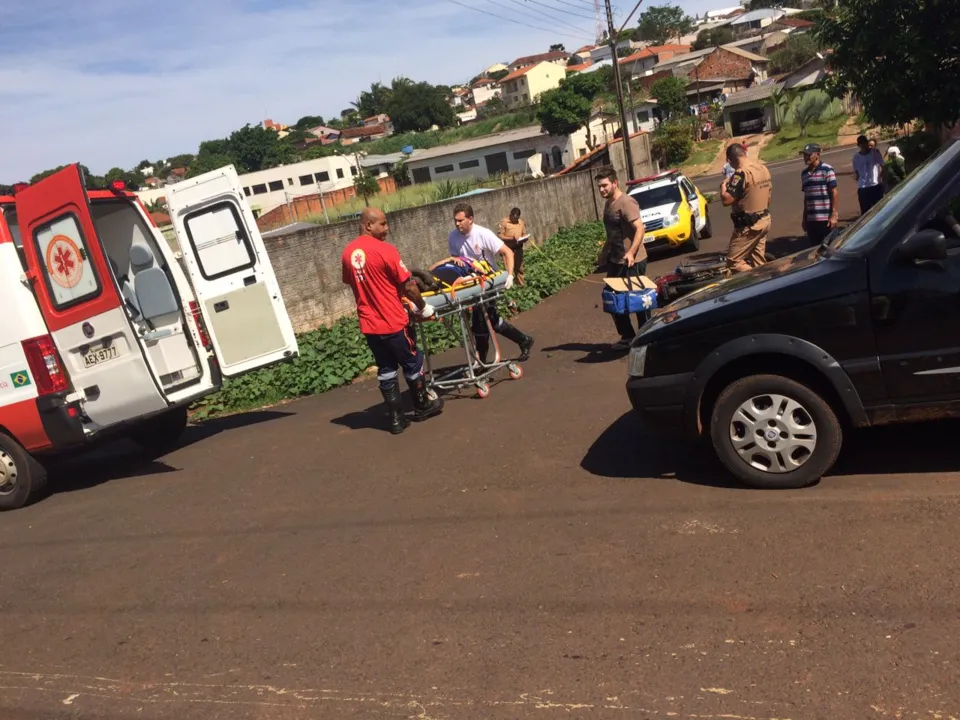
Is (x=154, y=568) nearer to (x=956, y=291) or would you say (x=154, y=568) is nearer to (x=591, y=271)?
(x=956, y=291)

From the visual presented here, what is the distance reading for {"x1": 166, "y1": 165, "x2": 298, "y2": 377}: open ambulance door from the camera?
28.1ft

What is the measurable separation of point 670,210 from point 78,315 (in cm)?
1362

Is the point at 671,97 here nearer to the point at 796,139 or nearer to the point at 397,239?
the point at 796,139

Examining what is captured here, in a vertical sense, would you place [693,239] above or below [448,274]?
below

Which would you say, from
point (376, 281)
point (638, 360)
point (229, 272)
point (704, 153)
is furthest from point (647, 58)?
point (638, 360)

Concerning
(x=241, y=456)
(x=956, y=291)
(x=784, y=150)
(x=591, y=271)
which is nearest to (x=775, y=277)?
(x=956, y=291)

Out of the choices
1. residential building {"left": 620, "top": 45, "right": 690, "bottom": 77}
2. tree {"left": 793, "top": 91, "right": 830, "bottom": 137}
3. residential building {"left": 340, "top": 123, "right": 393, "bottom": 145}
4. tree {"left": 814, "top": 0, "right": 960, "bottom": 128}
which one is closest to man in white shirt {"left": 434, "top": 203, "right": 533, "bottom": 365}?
tree {"left": 814, "top": 0, "right": 960, "bottom": 128}

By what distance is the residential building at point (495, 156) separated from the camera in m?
71.4

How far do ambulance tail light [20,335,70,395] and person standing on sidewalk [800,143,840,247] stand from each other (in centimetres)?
836

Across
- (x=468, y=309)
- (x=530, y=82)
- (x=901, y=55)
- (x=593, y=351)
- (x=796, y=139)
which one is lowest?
(x=796, y=139)

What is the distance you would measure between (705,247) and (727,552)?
630 inches

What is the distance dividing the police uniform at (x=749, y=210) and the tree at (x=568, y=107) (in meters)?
62.9

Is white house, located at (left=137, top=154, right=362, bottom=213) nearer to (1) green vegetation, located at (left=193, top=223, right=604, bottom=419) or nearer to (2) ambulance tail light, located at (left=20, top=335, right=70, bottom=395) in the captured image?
(1) green vegetation, located at (left=193, top=223, right=604, bottom=419)

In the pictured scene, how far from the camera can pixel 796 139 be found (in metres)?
52.8
